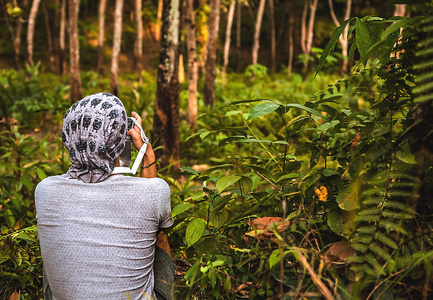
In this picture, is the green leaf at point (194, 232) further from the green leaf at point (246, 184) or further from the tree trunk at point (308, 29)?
the tree trunk at point (308, 29)

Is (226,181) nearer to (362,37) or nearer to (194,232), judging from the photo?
(194,232)

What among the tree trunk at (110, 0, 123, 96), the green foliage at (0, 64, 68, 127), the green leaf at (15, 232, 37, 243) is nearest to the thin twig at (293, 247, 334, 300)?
the green leaf at (15, 232, 37, 243)

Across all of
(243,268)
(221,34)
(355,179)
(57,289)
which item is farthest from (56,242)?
(221,34)

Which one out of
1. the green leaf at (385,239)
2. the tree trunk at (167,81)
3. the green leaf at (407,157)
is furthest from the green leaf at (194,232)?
the tree trunk at (167,81)

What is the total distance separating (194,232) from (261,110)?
0.60 metres

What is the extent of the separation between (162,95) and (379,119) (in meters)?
3.84

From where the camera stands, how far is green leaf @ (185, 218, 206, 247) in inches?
59.4

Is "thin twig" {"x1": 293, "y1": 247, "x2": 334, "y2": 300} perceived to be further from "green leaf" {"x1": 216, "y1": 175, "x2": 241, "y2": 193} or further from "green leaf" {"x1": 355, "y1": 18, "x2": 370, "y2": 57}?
"green leaf" {"x1": 355, "y1": 18, "x2": 370, "y2": 57}

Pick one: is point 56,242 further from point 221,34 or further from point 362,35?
point 221,34

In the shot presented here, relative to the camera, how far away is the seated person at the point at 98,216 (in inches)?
58.7

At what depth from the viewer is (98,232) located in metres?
1.50

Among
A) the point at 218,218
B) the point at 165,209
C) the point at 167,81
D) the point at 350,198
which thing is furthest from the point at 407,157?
the point at 167,81

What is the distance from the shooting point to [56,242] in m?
1.53

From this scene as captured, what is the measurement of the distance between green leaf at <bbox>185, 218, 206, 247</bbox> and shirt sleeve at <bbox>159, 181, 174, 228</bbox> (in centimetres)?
15
